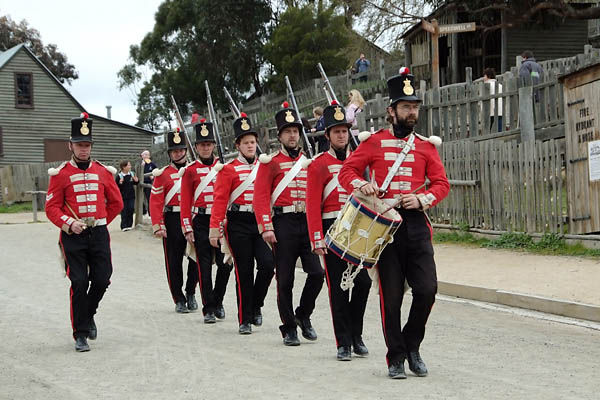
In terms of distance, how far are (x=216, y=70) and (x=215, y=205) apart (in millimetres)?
40808

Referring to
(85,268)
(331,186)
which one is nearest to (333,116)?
(331,186)

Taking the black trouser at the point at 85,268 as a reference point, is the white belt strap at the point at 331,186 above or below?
above

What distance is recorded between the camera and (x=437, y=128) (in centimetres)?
1862

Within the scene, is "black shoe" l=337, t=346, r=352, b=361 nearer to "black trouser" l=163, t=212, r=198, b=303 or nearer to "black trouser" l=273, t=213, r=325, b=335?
"black trouser" l=273, t=213, r=325, b=335

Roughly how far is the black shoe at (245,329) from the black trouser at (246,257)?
4 cm

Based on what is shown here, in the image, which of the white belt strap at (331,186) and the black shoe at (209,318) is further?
the black shoe at (209,318)

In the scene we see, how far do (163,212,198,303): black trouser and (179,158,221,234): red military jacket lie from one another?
624 millimetres

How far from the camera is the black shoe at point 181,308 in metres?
11.9

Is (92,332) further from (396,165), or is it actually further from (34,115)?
(34,115)

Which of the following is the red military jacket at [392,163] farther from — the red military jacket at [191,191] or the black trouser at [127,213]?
the black trouser at [127,213]

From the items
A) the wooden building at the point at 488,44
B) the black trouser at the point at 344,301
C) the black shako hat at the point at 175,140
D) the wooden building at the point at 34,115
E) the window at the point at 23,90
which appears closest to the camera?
the black trouser at the point at 344,301

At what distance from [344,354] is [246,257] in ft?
7.37

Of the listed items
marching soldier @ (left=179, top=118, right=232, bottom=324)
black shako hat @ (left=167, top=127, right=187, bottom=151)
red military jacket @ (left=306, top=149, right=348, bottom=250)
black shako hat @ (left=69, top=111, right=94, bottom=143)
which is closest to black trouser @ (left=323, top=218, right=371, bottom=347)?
red military jacket @ (left=306, top=149, right=348, bottom=250)

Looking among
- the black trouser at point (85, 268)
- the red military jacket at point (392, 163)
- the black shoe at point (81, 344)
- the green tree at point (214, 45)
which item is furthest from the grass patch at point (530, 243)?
the green tree at point (214, 45)
